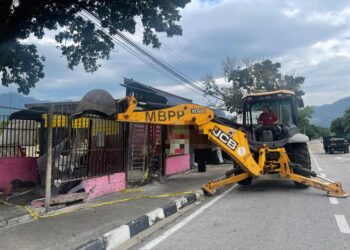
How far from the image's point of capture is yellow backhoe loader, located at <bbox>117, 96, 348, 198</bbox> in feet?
33.8

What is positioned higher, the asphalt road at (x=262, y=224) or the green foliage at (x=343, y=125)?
the green foliage at (x=343, y=125)

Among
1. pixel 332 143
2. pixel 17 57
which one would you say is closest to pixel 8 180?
pixel 17 57

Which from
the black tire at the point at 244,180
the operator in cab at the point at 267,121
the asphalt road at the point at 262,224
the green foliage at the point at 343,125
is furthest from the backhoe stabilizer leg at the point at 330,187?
the green foliage at the point at 343,125

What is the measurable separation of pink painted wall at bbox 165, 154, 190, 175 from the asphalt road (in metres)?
5.23

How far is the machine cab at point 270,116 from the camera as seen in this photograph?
12.4 meters

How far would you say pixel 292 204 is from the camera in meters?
9.46

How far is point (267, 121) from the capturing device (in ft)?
41.8

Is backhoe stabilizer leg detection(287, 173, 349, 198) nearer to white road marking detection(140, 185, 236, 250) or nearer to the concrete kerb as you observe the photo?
white road marking detection(140, 185, 236, 250)

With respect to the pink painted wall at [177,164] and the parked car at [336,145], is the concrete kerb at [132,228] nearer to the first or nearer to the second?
the pink painted wall at [177,164]

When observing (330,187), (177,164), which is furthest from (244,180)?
(177,164)

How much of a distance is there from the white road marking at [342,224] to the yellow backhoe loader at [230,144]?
242cm

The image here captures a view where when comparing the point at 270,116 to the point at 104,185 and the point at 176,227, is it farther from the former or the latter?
the point at 176,227

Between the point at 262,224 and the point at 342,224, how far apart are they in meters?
1.36

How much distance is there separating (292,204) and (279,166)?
1.89 metres
